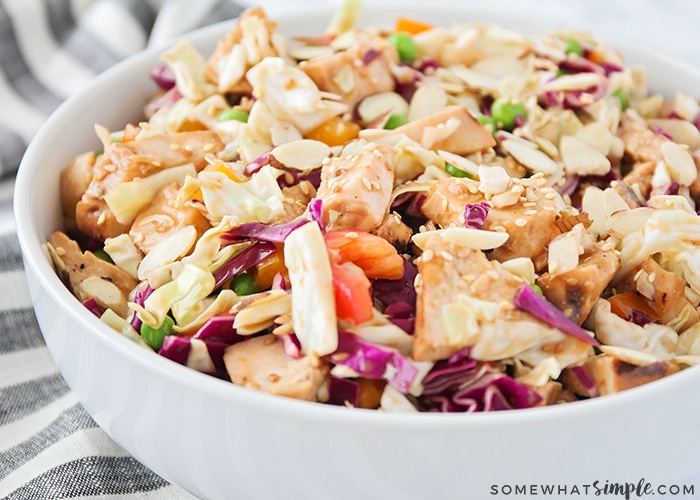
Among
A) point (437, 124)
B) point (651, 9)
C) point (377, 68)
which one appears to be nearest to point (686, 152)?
point (437, 124)

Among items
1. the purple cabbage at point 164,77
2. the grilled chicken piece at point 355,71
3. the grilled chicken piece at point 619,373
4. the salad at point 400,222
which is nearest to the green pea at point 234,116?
the salad at point 400,222

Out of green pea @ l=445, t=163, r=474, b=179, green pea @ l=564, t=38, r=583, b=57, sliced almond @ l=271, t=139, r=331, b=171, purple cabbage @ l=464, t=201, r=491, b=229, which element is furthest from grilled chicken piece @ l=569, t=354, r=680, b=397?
green pea @ l=564, t=38, r=583, b=57

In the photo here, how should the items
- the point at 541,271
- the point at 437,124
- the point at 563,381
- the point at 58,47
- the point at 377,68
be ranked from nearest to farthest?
the point at 563,381 < the point at 541,271 < the point at 437,124 < the point at 377,68 < the point at 58,47

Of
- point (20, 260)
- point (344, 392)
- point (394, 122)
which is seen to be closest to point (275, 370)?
point (344, 392)

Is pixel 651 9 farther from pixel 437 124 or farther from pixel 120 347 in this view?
pixel 120 347

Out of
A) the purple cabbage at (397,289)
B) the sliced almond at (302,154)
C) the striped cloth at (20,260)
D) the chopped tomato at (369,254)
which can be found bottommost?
the striped cloth at (20,260)

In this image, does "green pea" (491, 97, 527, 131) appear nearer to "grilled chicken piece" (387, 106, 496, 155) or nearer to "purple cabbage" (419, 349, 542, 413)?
"grilled chicken piece" (387, 106, 496, 155)

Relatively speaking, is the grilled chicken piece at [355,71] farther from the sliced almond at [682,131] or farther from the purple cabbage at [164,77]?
the sliced almond at [682,131]

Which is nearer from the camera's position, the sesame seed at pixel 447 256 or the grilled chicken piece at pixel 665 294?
the sesame seed at pixel 447 256
